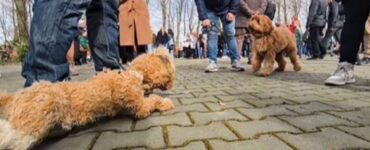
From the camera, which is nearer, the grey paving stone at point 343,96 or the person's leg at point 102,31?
the grey paving stone at point 343,96

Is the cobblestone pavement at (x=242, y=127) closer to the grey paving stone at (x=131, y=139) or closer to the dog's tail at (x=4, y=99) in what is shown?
the grey paving stone at (x=131, y=139)

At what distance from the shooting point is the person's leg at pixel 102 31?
3.63 meters

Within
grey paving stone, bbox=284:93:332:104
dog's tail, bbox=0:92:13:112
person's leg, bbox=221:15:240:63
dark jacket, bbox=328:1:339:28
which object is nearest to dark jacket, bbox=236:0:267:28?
person's leg, bbox=221:15:240:63

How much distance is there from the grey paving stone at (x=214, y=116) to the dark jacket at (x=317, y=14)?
10205 mm

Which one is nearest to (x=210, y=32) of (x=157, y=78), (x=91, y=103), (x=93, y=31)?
(x=93, y=31)

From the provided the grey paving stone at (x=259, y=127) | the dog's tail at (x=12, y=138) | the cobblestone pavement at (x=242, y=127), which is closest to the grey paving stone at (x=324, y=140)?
the cobblestone pavement at (x=242, y=127)

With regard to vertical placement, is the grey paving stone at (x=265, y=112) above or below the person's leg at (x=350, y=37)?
below

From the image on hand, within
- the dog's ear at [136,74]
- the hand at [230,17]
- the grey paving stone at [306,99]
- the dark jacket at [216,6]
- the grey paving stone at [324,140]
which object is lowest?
the grey paving stone at [324,140]

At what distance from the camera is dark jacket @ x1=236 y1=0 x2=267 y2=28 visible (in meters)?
9.44

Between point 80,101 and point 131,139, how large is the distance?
15.0 inches

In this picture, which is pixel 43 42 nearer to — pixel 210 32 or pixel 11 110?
pixel 11 110

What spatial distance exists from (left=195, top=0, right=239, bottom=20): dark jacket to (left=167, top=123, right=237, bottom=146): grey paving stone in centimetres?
509

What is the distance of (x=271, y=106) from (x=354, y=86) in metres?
1.71

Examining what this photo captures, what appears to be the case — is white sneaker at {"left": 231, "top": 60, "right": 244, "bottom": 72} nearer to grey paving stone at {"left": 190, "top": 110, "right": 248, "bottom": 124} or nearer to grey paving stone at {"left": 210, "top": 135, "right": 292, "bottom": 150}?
grey paving stone at {"left": 190, "top": 110, "right": 248, "bottom": 124}
